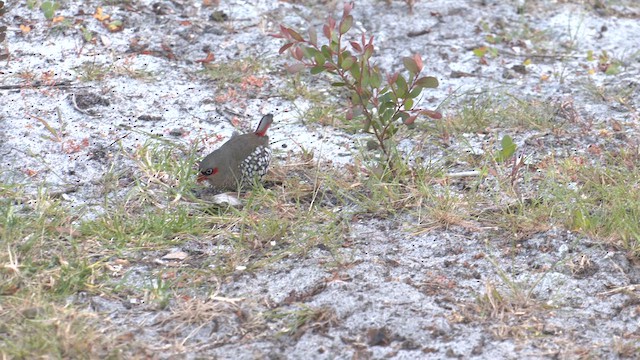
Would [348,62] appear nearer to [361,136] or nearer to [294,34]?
[294,34]

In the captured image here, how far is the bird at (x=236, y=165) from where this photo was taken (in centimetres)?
439

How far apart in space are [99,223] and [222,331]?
3.29ft

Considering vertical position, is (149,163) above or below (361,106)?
below

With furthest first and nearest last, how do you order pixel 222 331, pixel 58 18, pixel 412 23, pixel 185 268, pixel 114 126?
pixel 412 23
pixel 58 18
pixel 114 126
pixel 185 268
pixel 222 331

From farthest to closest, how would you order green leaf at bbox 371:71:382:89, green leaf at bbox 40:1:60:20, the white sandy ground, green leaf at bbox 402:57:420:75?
green leaf at bbox 40:1:60:20, green leaf at bbox 371:71:382:89, green leaf at bbox 402:57:420:75, the white sandy ground

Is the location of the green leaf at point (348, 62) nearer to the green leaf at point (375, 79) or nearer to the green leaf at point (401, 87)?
the green leaf at point (375, 79)

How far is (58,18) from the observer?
19.2 feet

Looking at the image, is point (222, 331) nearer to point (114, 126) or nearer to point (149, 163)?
point (149, 163)

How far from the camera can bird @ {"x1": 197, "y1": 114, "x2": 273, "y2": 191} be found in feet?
14.4

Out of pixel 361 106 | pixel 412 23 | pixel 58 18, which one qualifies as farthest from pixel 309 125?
pixel 58 18

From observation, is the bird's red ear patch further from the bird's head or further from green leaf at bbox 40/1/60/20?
green leaf at bbox 40/1/60/20

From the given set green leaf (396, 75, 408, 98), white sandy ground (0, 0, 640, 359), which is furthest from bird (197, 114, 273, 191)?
green leaf (396, 75, 408, 98)

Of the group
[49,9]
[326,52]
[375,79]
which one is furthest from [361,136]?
[49,9]

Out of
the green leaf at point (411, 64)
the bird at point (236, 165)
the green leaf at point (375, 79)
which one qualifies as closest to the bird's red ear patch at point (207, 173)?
the bird at point (236, 165)
